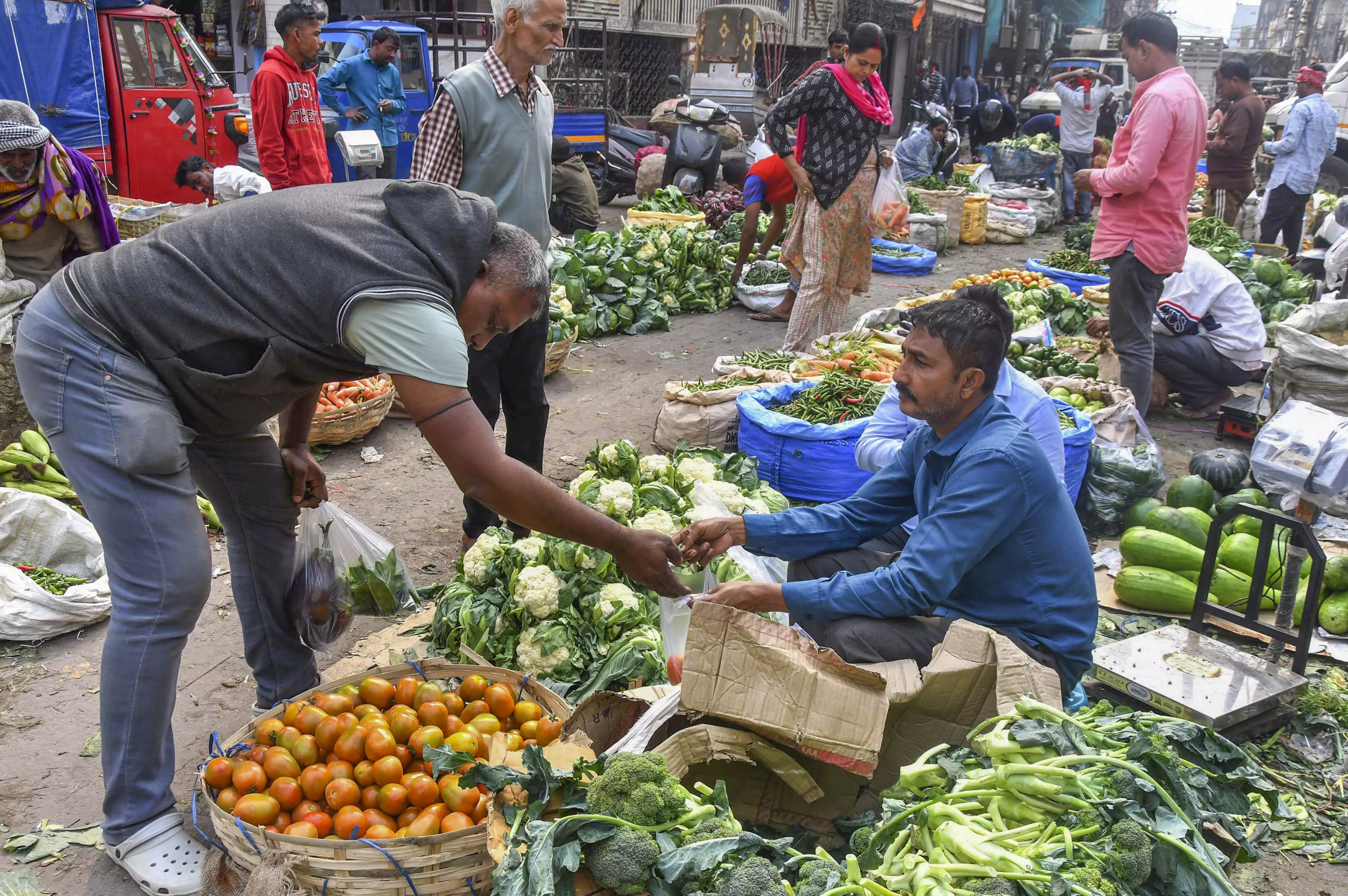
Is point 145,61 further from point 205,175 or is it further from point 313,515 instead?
point 313,515

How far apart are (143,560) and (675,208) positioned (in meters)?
8.96

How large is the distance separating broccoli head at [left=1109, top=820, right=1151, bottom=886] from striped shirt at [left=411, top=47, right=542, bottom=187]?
3161mm

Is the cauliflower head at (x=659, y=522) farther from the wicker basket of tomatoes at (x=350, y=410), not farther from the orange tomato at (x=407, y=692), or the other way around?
the wicker basket of tomatoes at (x=350, y=410)

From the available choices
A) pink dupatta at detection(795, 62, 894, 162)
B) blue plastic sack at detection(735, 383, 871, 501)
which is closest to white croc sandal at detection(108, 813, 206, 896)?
blue plastic sack at detection(735, 383, 871, 501)

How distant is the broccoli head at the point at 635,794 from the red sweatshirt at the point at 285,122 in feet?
18.6

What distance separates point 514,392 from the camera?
403cm

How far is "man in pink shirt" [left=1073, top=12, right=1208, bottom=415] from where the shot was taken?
5164 millimetres

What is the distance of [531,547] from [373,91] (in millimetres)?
8125

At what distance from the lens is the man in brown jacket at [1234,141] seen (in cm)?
949

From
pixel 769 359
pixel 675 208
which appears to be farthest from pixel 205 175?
pixel 769 359

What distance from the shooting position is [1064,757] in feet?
5.99

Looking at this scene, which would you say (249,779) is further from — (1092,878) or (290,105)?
(290,105)

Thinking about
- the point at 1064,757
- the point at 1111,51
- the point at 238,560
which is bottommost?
the point at 238,560

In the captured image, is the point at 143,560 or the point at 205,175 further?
the point at 205,175
